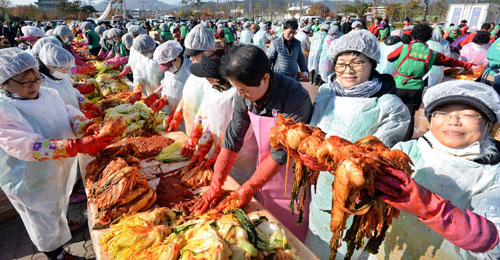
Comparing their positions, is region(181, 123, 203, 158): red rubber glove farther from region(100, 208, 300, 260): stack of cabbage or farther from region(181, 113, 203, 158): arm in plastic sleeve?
region(100, 208, 300, 260): stack of cabbage

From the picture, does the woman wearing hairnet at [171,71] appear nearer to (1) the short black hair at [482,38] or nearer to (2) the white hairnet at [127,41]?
(2) the white hairnet at [127,41]

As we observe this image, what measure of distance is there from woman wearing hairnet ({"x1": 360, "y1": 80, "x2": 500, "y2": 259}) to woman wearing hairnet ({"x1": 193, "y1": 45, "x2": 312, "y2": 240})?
715mm

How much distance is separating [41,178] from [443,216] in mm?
3163

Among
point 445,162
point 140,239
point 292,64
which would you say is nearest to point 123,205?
point 140,239

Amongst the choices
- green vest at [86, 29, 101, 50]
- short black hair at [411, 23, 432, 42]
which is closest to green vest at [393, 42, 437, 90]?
short black hair at [411, 23, 432, 42]

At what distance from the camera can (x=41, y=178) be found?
8.26 ft

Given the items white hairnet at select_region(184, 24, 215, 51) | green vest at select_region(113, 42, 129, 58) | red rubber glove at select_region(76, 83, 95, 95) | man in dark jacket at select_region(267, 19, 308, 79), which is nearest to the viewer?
white hairnet at select_region(184, 24, 215, 51)

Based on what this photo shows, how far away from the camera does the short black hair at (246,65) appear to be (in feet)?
5.75

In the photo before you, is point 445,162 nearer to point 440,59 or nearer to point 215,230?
point 215,230

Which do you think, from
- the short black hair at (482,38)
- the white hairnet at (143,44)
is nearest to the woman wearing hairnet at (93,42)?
the white hairnet at (143,44)

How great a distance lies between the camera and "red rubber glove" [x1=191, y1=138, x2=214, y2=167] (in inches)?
108

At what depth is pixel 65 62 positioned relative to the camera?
3408 millimetres

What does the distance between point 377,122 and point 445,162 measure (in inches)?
21.9

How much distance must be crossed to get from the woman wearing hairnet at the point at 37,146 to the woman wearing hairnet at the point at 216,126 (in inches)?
34.9
